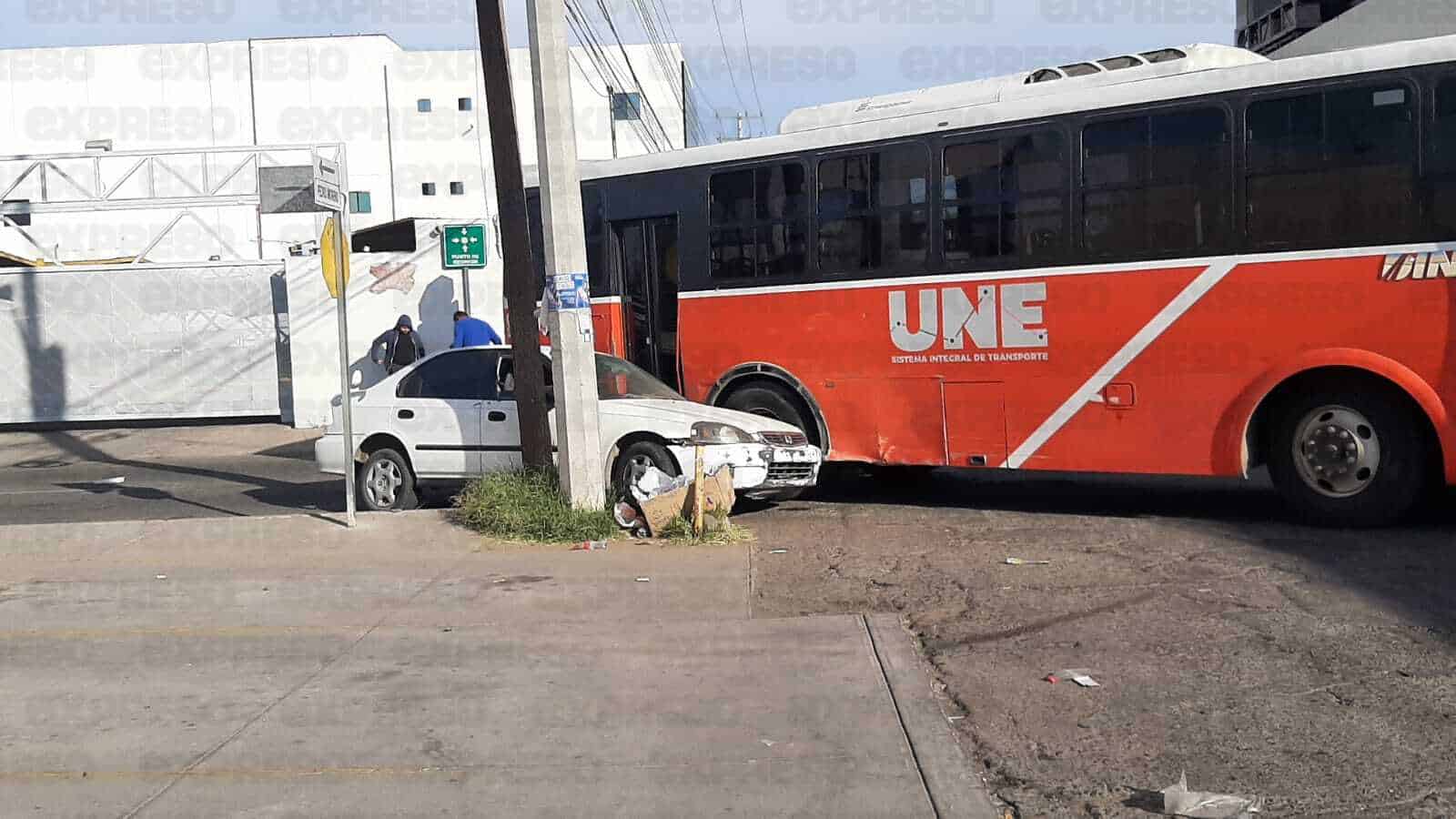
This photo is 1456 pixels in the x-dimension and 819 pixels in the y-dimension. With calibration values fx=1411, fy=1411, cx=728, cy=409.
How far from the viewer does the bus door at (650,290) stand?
44.3ft

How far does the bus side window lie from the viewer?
9383 mm

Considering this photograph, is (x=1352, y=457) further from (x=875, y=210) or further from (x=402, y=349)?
(x=402, y=349)

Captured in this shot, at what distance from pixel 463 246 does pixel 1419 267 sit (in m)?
15.2

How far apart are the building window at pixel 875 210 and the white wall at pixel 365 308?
1172 cm

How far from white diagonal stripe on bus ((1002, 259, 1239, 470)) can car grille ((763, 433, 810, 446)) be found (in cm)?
166

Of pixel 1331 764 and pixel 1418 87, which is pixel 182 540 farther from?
pixel 1418 87

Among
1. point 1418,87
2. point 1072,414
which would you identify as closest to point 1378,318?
point 1418,87

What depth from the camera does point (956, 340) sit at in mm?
11656

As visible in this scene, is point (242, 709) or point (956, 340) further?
point (956, 340)

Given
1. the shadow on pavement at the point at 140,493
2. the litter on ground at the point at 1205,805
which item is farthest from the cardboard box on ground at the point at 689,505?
the litter on ground at the point at 1205,805

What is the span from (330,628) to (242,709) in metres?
1.65

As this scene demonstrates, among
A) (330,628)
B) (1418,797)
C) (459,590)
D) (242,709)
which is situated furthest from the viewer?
(459,590)

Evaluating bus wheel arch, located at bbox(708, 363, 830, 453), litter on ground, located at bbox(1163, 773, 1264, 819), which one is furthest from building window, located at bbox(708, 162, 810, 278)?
litter on ground, located at bbox(1163, 773, 1264, 819)

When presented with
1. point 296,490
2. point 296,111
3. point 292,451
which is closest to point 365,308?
point 292,451
